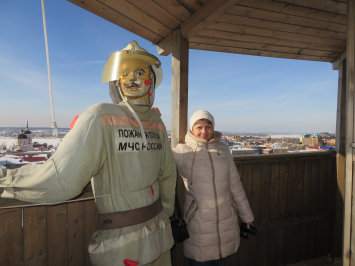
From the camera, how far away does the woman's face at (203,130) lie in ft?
5.05

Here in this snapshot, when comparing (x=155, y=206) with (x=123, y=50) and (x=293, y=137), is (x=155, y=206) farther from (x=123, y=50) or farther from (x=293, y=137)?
(x=293, y=137)

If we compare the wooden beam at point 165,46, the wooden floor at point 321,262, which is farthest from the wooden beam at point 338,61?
the wooden floor at point 321,262

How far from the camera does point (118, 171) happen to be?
2.89 feet

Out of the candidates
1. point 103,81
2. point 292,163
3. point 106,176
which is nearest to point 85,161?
point 106,176

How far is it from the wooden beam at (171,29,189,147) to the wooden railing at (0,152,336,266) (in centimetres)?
68

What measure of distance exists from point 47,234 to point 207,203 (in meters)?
1.02

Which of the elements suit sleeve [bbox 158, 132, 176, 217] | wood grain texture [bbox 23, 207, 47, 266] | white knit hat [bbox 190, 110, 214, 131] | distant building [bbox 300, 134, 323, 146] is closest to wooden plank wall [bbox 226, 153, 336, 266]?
distant building [bbox 300, 134, 323, 146]

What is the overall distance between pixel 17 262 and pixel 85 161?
839mm

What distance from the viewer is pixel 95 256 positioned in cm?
84

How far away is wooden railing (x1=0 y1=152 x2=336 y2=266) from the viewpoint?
130 cm

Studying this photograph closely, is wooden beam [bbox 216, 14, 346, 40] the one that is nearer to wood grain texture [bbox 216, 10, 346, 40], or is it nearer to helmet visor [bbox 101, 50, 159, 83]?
wood grain texture [bbox 216, 10, 346, 40]

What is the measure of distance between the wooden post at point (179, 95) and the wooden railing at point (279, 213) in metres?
0.53

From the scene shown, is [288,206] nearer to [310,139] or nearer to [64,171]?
[310,139]

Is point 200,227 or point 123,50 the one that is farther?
point 200,227
